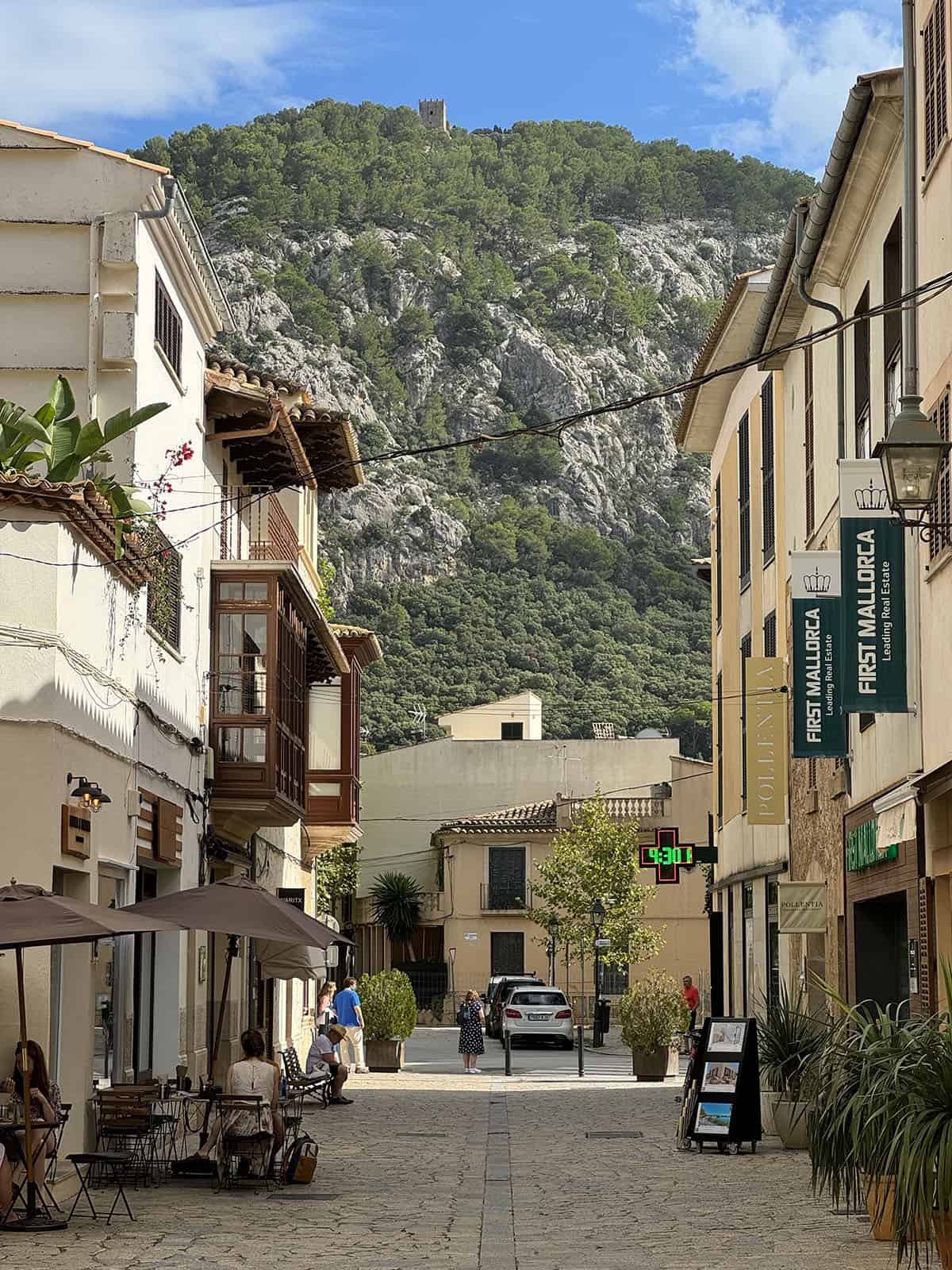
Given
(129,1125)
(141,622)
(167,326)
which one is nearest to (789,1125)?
(129,1125)

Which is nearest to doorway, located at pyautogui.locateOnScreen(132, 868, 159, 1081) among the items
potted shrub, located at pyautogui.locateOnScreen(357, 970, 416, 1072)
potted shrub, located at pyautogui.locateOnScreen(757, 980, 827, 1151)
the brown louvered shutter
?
the brown louvered shutter

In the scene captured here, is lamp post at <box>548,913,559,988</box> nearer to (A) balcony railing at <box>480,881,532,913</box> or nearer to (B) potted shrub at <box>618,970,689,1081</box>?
(A) balcony railing at <box>480,881,532,913</box>

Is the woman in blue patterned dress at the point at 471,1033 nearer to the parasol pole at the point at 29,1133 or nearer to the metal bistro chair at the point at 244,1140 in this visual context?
the metal bistro chair at the point at 244,1140

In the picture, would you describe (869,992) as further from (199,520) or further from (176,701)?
(199,520)

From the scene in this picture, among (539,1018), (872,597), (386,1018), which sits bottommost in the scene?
(539,1018)

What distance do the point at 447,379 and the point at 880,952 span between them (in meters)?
92.1

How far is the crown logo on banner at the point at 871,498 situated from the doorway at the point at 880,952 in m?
5.37

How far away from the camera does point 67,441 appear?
17188mm

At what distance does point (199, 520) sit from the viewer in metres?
23.7

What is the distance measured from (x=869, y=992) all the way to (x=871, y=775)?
2.72 m

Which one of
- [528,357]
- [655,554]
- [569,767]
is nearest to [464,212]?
[528,357]

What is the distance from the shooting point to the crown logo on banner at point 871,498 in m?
15.9

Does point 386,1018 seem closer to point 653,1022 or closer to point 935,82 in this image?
point 653,1022

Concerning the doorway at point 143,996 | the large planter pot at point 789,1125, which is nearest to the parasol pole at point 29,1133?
the doorway at point 143,996
